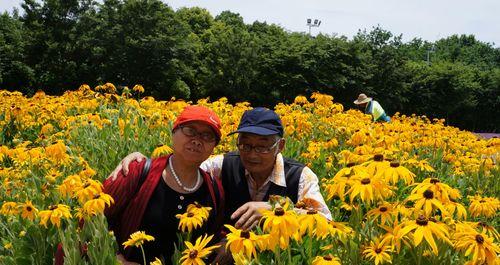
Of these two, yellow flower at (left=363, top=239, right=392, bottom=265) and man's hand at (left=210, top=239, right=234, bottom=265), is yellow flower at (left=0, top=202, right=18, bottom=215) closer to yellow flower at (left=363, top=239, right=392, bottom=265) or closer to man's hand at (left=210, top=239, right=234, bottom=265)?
man's hand at (left=210, top=239, right=234, bottom=265)

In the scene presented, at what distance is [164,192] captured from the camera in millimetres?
2621

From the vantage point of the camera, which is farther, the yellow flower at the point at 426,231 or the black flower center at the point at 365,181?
the black flower center at the point at 365,181

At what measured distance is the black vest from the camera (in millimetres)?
2943

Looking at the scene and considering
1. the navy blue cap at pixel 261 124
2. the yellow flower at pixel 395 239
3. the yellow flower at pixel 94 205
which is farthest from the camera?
the navy blue cap at pixel 261 124

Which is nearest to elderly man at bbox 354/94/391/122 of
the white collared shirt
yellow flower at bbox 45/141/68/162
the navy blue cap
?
the white collared shirt

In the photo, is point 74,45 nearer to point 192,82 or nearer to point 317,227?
point 192,82

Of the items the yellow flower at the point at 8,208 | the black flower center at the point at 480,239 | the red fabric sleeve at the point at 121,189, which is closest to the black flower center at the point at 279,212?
the black flower center at the point at 480,239

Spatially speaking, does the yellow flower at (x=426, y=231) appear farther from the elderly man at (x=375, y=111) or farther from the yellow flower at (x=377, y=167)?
Answer: the elderly man at (x=375, y=111)

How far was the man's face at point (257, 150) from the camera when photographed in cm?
280

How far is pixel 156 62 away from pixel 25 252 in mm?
23174

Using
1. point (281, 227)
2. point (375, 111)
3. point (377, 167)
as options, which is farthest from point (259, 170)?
point (375, 111)

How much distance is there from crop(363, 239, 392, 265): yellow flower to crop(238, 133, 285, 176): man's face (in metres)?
1.02

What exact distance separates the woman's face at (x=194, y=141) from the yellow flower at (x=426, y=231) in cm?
122

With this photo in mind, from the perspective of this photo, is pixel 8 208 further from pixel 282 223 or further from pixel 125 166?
pixel 282 223
